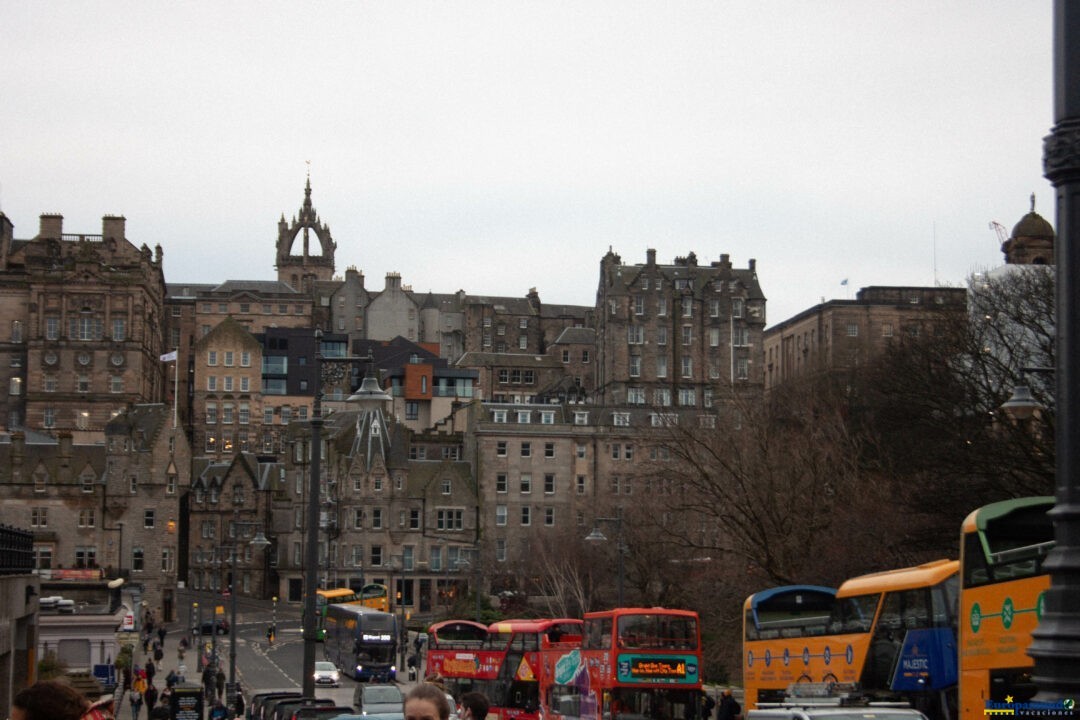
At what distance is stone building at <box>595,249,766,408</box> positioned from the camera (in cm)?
15225

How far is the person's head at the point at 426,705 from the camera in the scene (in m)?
9.83

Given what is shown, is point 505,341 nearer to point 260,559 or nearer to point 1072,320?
point 260,559

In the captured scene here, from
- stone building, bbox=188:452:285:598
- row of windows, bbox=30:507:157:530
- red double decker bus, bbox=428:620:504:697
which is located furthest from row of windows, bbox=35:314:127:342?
red double decker bus, bbox=428:620:504:697

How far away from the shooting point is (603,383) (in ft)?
511

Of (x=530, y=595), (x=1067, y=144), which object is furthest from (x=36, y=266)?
(x=1067, y=144)

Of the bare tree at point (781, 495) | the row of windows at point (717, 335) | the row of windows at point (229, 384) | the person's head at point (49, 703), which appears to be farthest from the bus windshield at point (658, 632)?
the row of windows at point (229, 384)

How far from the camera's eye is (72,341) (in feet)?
521

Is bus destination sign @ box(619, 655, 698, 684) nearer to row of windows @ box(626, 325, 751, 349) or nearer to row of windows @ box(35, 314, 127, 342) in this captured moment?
row of windows @ box(626, 325, 751, 349)

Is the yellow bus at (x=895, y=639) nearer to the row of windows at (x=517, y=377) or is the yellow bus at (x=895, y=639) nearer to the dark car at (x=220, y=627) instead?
the dark car at (x=220, y=627)

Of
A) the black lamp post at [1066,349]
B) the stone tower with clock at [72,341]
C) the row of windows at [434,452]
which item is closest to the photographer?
the black lamp post at [1066,349]

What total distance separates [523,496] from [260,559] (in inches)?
903

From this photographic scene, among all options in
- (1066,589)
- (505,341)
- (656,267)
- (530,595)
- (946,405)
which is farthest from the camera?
(505,341)

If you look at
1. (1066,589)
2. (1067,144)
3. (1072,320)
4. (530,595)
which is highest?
(1067,144)

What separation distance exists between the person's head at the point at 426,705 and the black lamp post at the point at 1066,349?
3.80 meters
